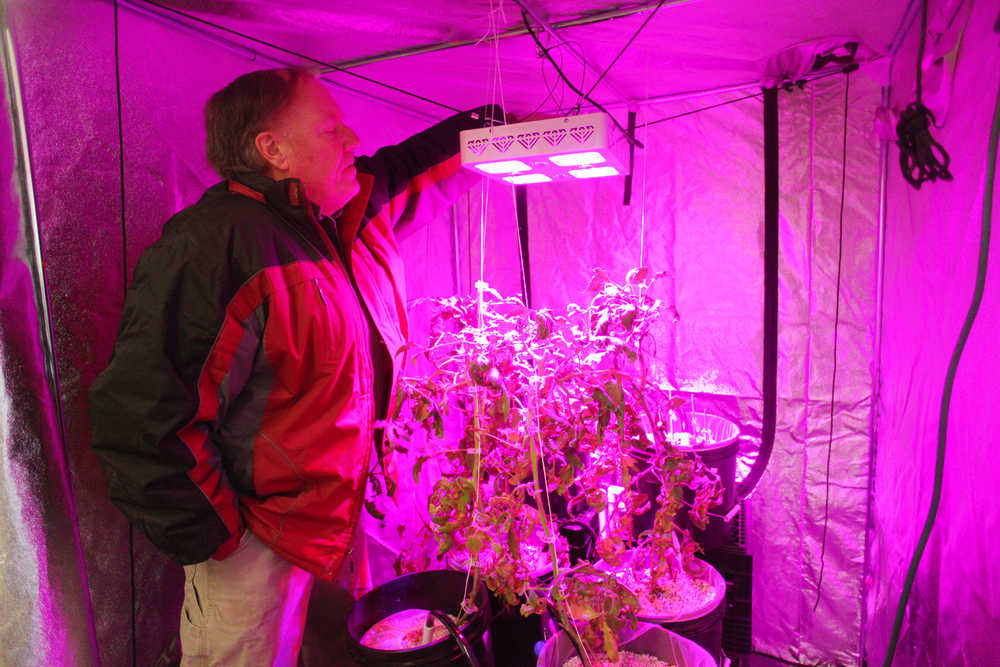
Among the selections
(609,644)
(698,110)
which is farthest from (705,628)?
(698,110)

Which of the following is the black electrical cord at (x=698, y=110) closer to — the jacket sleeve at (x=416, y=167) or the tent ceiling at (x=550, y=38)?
the tent ceiling at (x=550, y=38)

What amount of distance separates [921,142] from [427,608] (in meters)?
1.68

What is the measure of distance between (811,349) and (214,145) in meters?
2.18

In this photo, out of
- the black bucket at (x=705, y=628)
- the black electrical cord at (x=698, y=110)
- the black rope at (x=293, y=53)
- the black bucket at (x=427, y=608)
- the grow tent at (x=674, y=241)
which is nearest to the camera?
the grow tent at (x=674, y=241)

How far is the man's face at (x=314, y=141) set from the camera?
1.40m

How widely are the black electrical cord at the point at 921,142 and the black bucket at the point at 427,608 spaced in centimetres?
141

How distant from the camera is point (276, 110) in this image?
1.39m

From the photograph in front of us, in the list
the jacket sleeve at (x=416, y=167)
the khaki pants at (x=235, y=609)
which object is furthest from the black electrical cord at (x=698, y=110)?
the khaki pants at (x=235, y=609)

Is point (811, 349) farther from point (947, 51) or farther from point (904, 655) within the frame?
point (947, 51)

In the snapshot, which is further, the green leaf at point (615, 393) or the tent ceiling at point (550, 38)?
the tent ceiling at point (550, 38)

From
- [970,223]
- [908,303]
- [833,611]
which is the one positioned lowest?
[833,611]

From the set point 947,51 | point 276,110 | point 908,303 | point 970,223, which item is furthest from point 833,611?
point 276,110

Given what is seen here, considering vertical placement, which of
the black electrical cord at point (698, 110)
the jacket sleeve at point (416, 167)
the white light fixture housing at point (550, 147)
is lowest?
the white light fixture housing at point (550, 147)

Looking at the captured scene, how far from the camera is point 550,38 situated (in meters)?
1.76
